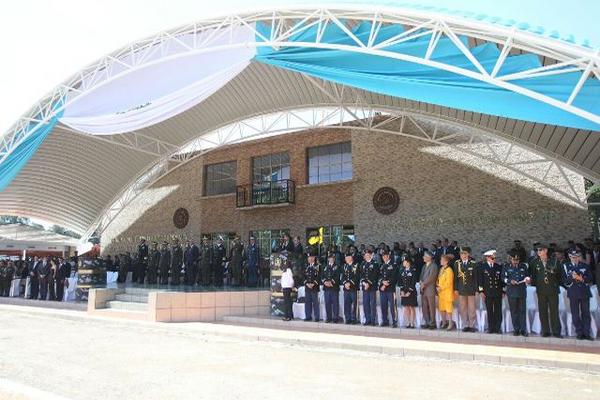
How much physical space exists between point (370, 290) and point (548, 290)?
3411mm

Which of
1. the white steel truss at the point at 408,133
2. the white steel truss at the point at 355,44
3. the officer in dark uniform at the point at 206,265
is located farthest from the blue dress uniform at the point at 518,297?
the officer in dark uniform at the point at 206,265

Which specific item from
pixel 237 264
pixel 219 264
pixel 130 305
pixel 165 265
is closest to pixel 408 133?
Answer: pixel 237 264

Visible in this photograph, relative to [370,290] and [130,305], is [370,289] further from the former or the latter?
[130,305]

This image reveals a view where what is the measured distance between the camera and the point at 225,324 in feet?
35.3

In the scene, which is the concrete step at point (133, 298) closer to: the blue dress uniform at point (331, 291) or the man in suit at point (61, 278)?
the man in suit at point (61, 278)

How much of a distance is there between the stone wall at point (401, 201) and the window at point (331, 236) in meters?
0.29

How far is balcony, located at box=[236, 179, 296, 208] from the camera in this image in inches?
754

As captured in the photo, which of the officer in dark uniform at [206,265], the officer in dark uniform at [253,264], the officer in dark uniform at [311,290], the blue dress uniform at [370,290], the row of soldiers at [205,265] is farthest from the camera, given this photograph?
the officer in dark uniform at [206,265]

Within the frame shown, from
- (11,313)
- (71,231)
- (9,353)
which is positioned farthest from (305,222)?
(71,231)

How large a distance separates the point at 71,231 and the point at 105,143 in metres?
8.68

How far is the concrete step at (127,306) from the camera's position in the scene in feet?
40.4

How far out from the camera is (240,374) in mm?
5730

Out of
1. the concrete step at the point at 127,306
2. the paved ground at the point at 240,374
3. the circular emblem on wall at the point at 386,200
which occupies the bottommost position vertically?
the paved ground at the point at 240,374

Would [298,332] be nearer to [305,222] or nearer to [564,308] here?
[564,308]
